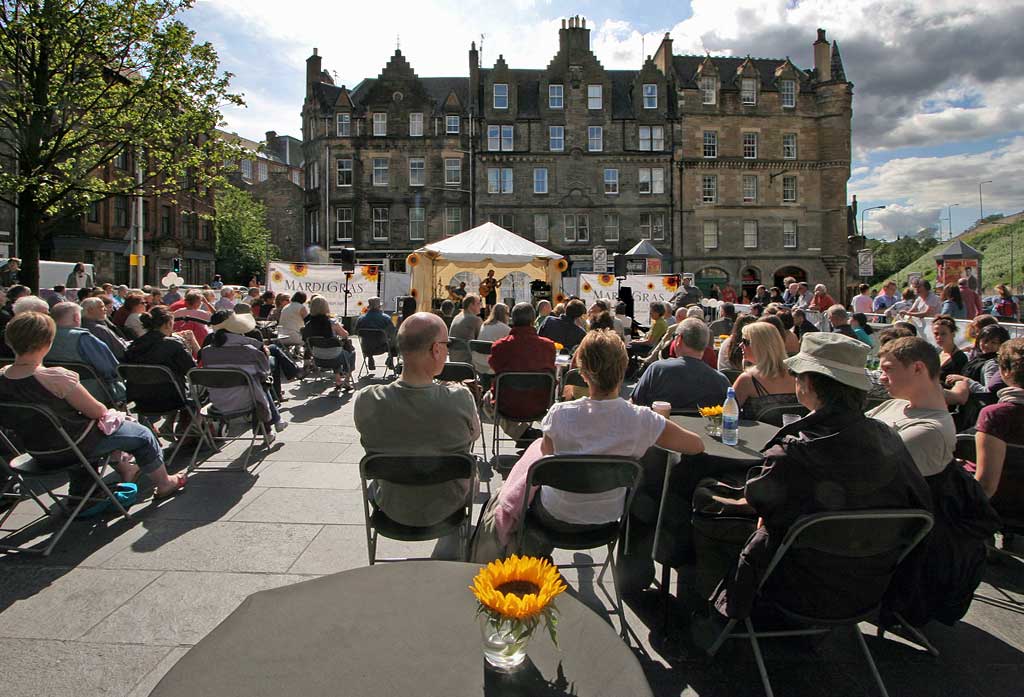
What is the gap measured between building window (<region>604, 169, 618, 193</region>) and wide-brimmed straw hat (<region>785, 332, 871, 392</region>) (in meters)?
38.5

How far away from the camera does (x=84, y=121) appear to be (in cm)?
1612

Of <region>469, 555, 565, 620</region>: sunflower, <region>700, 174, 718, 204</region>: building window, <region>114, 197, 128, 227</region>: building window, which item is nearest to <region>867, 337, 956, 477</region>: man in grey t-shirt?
<region>469, 555, 565, 620</region>: sunflower

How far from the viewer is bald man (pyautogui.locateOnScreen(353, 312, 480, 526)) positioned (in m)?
3.45

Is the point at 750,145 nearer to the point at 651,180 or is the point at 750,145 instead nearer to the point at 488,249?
the point at 651,180

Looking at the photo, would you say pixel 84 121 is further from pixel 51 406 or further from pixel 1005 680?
pixel 1005 680

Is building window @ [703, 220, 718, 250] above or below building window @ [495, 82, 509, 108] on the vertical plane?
below

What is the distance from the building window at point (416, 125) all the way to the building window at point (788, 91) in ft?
74.0

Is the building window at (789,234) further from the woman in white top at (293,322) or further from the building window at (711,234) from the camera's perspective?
the woman in white top at (293,322)

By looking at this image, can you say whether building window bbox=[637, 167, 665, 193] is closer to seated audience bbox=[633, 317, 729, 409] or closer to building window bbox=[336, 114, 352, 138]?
building window bbox=[336, 114, 352, 138]

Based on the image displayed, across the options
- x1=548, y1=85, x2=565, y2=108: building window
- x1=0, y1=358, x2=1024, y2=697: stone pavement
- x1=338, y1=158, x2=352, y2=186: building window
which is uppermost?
x1=548, y1=85, x2=565, y2=108: building window

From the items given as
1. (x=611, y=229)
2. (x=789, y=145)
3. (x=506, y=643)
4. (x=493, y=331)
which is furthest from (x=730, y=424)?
(x=789, y=145)

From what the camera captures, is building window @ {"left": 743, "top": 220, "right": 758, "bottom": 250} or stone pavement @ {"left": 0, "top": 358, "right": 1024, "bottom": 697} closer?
stone pavement @ {"left": 0, "top": 358, "right": 1024, "bottom": 697}

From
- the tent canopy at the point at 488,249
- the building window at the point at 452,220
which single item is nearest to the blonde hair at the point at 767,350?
the tent canopy at the point at 488,249

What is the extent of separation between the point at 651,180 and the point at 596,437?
39.0 meters
